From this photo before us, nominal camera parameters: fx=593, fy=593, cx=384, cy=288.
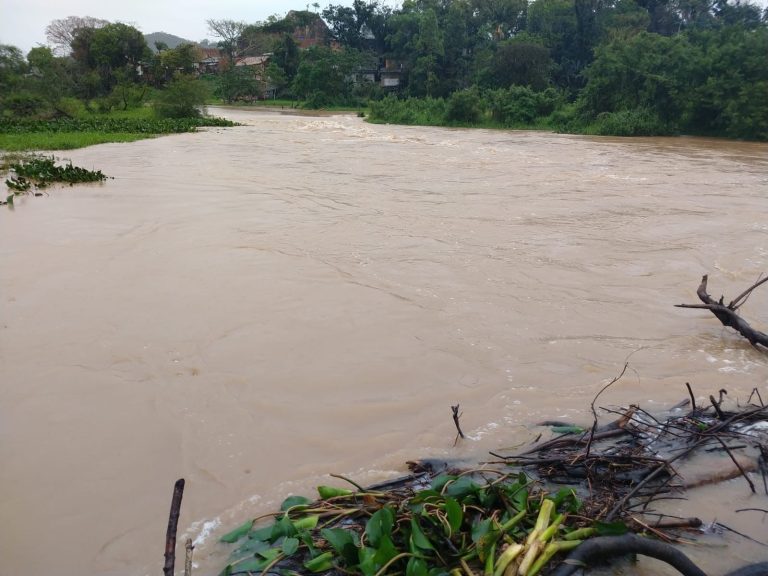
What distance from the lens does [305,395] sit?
3371mm

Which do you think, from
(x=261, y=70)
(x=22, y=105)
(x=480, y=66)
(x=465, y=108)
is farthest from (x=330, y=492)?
(x=261, y=70)

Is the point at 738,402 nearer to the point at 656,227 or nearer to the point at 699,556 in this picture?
the point at 699,556

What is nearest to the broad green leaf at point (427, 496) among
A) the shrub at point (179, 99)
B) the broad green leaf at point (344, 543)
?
the broad green leaf at point (344, 543)

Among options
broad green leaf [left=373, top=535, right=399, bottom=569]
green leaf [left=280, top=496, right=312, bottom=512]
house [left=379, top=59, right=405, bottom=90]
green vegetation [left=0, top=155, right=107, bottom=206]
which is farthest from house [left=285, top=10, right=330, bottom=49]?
broad green leaf [left=373, top=535, right=399, bottom=569]

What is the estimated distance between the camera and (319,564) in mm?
1787

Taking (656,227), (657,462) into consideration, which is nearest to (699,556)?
(657,462)

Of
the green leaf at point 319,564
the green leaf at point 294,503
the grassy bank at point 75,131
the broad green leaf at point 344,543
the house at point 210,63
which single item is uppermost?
the house at point 210,63

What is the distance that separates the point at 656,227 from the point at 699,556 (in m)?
6.30

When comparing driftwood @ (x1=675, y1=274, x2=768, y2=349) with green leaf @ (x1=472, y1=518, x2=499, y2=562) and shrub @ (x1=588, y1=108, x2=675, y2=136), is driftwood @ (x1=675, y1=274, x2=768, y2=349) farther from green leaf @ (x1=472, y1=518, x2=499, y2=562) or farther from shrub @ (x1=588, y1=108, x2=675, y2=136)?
shrub @ (x1=588, y1=108, x2=675, y2=136)

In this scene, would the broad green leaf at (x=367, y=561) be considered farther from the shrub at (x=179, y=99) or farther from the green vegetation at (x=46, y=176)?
the shrub at (x=179, y=99)

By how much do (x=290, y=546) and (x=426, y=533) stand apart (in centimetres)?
43

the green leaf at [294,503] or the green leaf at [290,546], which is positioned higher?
the green leaf at [290,546]

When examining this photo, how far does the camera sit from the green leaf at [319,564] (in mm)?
1776

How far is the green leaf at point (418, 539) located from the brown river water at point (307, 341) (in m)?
0.77
